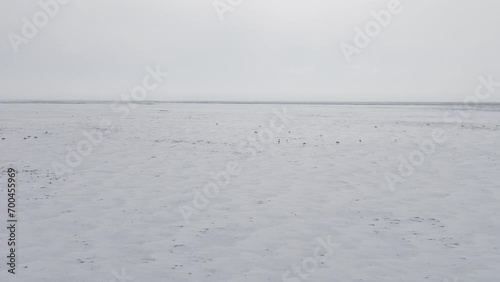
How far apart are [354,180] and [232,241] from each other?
8374mm

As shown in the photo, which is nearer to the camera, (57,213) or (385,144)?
(57,213)

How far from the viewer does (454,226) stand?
10.8 metres

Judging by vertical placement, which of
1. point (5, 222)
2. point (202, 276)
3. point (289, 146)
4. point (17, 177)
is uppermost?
point (289, 146)

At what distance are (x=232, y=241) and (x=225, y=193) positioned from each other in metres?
4.86

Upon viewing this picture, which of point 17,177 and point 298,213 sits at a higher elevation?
point 17,177

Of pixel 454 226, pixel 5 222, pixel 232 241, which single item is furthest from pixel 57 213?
pixel 454 226

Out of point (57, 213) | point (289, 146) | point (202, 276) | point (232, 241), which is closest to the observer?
point (202, 276)

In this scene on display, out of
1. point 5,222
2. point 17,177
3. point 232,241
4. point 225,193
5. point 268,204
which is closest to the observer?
point 232,241

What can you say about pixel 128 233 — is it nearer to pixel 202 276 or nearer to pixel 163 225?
pixel 163 225

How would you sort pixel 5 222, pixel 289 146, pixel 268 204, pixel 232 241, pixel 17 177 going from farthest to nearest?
pixel 289 146, pixel 17 177, pixel 268 204, pixel 5 222, pixel 232 241

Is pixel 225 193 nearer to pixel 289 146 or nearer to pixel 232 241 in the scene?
pixel 232 241

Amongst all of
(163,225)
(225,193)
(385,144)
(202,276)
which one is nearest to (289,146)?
(385,144)

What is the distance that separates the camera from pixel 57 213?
459 inches

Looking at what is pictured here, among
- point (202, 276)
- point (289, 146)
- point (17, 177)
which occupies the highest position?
point (289, 146)
